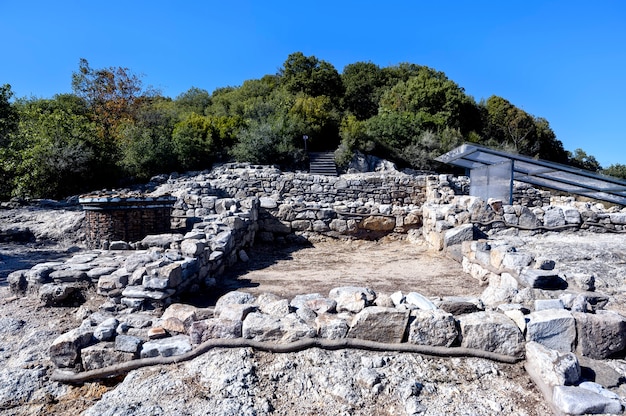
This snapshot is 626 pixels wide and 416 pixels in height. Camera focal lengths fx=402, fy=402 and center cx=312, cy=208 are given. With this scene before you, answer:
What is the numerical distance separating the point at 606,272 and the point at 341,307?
3.58 m

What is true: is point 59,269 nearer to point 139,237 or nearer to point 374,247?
point 139,237

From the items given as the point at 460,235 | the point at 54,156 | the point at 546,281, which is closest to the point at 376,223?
the point at 460,235

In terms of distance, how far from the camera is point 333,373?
264 centimetres

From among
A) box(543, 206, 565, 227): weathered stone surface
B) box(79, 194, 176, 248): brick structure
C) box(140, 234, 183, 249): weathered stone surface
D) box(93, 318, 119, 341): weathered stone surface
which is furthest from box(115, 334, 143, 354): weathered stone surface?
box(543, 206, 565, 227): weathered stone surface

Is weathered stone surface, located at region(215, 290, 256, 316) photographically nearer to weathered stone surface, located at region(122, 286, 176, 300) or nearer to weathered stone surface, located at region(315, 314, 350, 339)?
weathered stone surface, located at region(122, 286, 176, 300)

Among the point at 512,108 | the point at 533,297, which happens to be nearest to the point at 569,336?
the point at 533,297

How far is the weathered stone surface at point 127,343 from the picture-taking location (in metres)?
2.91

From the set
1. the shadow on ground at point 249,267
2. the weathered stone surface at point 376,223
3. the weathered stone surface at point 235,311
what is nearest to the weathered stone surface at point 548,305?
the weathered stone surface at point 235,311

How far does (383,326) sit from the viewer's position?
2873 mm

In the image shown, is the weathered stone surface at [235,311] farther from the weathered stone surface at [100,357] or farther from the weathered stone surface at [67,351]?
the weathered stone surface at [67,351]

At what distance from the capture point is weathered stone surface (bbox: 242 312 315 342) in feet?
9.50

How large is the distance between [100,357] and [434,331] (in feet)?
7.87

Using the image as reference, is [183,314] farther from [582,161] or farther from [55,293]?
[582,161]

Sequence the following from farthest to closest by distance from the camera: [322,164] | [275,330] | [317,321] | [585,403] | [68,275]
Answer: [322,164]
[68,275]
[317,321]
[275,330]
[585,403]
